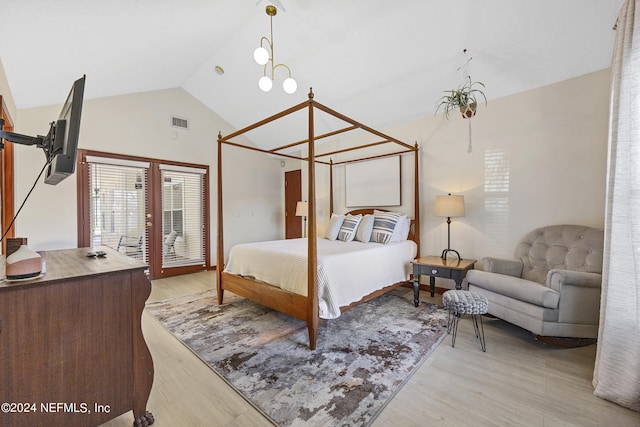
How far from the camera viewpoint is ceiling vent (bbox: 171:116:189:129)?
470 cm

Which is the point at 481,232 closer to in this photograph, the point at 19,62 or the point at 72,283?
the point at 72,283

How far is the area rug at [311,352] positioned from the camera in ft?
5.29

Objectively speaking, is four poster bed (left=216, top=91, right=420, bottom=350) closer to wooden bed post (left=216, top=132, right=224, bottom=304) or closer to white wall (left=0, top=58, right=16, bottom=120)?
wooden bed post (left=216, top=132, right=224, bottom=304)

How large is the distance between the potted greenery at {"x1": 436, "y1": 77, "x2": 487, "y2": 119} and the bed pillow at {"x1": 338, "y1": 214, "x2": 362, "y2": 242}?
187 cm

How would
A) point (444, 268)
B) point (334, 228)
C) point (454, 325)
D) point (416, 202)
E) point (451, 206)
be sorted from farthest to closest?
1. point (334, 228)
2. point (416, 202)
3. point (451, 206)
4. point (444, 268)
5. point (454, 325)

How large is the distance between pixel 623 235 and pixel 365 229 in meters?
2.46

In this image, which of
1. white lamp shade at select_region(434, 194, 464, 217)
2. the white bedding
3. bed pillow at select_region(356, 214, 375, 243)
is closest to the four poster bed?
the white bedding

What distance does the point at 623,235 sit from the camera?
1.58 m

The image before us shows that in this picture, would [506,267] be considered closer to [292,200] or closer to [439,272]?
[439,272]

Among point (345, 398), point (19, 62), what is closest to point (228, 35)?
point (19, 62)

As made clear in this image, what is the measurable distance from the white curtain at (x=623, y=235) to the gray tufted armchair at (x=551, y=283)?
448 millimetres

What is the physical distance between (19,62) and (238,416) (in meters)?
3.54

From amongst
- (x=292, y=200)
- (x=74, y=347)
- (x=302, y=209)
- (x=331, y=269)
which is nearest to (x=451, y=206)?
(x=331, y=269)

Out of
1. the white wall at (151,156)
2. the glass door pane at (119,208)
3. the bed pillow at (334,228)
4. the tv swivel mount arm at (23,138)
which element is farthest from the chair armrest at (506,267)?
the glass door pane at (119,208)
